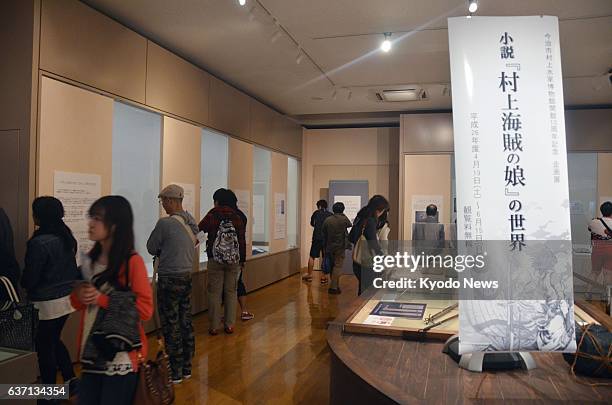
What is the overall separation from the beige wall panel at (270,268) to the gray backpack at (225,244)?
2311mm

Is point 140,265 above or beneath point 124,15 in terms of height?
beneath

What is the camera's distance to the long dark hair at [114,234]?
74.7 inches

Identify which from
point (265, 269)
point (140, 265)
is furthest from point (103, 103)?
point (265, 269)

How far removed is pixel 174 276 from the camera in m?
3.48

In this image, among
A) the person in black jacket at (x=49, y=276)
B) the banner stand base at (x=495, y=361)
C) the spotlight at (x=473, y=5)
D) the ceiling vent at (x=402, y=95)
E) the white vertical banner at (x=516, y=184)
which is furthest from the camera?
the ceiling vent at (x=402, y=95)

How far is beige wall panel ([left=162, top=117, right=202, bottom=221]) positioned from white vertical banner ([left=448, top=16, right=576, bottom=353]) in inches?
152

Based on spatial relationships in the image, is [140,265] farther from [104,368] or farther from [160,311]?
[160,311]

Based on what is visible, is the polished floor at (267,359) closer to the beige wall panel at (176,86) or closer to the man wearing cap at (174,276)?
the man wearing cap at (174,276)

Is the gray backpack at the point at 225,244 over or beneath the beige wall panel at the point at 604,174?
beneath

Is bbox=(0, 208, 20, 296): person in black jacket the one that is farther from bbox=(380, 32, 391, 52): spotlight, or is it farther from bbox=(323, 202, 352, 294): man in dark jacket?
bbox=(323, 202, 352, 294): man in dark jacket

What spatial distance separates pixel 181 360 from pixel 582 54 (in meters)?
5.34

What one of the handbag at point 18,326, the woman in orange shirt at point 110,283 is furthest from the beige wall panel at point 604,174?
the handbag at point 18,326

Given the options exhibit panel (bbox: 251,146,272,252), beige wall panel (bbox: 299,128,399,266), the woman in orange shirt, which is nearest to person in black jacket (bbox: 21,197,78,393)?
the woman in orange shirt

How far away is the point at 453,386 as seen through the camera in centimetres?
174
